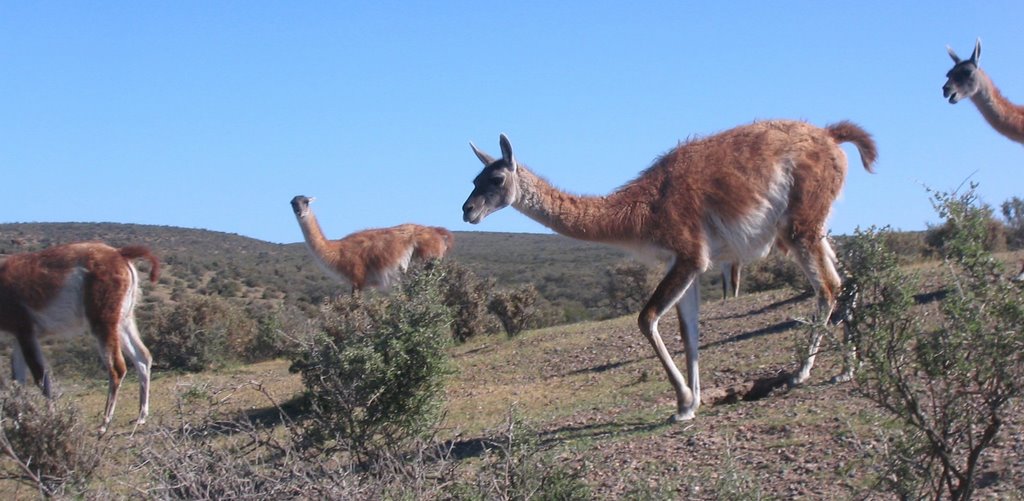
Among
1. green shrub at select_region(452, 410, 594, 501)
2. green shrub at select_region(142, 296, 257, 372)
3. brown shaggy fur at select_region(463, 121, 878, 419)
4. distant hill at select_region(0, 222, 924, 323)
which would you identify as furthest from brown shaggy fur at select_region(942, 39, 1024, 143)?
green shrub at select_region(142, 296, 257, 372)

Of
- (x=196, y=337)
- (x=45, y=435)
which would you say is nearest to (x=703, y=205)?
(x=45, y=435)

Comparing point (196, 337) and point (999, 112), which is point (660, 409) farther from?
point (196, 337)

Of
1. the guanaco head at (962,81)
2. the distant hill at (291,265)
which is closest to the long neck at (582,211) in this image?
the guanaco head at (962,81)

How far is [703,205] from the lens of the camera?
27.2 feet

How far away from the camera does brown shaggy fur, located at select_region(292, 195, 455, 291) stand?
58.7 ft

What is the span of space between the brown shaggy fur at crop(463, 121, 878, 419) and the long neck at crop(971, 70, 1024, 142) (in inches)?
235

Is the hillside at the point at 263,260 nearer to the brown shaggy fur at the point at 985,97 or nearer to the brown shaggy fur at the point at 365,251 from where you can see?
the brown shaggy fur at the point at 365,251

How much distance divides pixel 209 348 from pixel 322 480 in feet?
46.9

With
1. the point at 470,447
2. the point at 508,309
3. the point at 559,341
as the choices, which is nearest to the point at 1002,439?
the point at 470,447

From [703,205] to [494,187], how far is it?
6.06 ft

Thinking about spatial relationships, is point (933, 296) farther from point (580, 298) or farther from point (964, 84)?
point (580, 298)

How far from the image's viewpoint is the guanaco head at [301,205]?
18448mm

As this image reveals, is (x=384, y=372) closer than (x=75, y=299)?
Yes

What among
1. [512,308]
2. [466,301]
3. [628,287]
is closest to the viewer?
[466,301]
